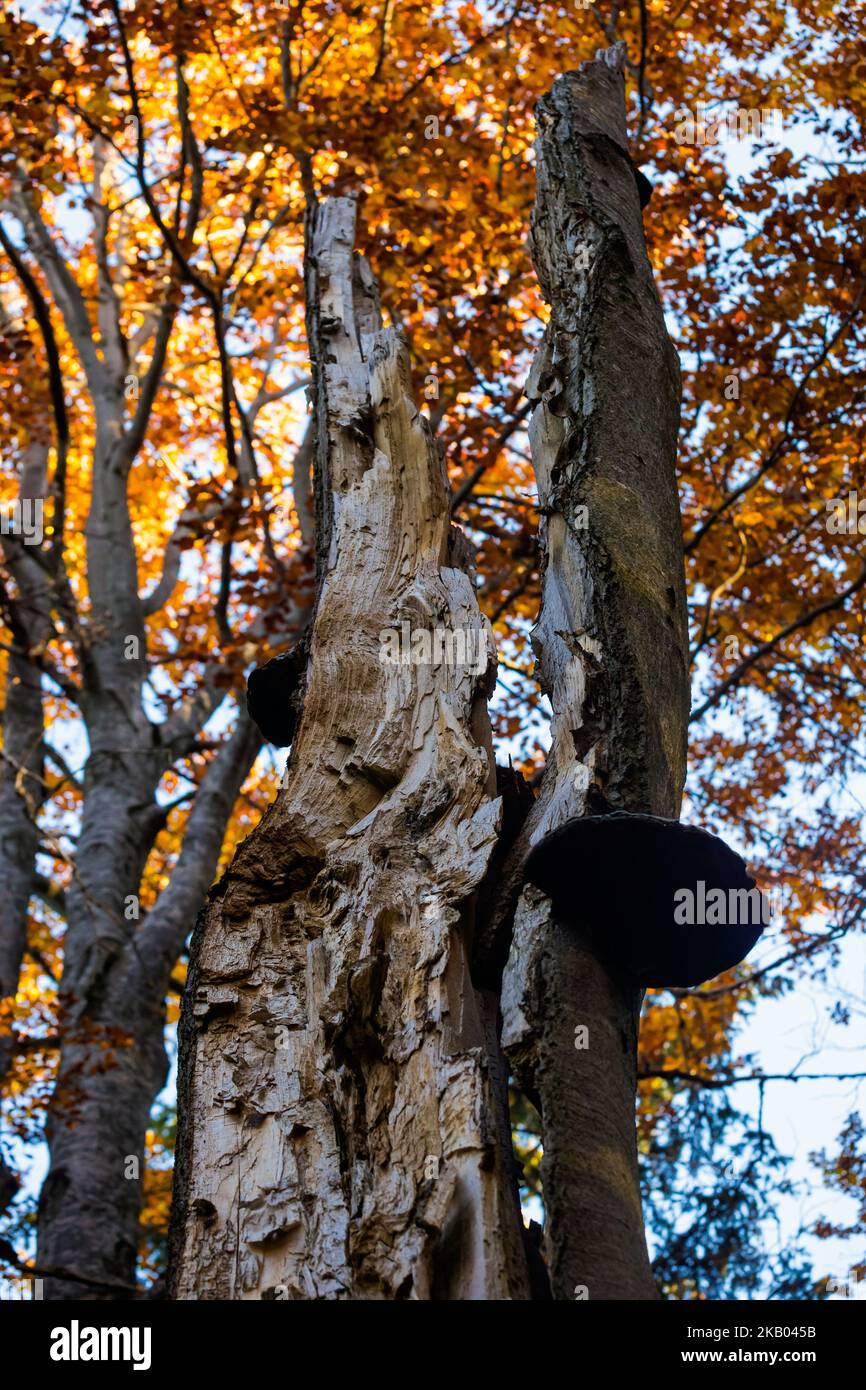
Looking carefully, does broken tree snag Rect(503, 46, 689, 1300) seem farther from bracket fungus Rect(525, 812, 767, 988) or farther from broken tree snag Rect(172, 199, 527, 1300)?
broken tree snag Rect(172, 199, 527, 1300)

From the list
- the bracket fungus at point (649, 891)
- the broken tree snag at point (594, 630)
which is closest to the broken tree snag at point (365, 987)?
the broken tree snag at point (594, 630)

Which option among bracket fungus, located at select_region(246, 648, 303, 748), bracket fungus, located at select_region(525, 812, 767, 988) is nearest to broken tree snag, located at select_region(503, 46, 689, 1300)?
bracket fungus, located at select_region(525, 812, 767, 988)

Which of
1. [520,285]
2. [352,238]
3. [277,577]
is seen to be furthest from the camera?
[520,285]

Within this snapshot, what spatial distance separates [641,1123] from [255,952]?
9572 mm

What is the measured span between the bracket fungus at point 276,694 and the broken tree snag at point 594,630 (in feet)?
3.18

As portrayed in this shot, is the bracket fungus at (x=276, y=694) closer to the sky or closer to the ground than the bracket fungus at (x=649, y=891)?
closer to the sky

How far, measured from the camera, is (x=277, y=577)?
34.6 ft

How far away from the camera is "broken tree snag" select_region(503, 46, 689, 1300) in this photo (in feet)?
9.59

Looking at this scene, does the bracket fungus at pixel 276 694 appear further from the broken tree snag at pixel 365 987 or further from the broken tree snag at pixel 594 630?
the broken tree snag at pixel 594 630

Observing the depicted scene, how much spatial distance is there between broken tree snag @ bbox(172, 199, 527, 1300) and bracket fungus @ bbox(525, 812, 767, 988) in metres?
0.31

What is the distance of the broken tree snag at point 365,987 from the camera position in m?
2.95

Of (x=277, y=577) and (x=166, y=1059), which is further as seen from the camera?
(x=277, y=577)
